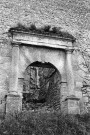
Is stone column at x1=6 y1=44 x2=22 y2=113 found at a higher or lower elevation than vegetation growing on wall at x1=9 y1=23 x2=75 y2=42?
lower

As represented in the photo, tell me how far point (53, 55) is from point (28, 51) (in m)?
0.96

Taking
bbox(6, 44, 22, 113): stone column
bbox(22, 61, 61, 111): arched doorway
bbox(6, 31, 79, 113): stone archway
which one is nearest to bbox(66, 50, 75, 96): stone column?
bbox(6, 31, 79, 113): stone archway

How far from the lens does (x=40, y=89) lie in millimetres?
13312

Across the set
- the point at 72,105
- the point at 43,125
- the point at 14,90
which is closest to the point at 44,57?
the point at 14,90

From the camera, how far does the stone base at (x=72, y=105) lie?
298 inches

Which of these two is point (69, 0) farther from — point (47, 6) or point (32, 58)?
point (32, 58)

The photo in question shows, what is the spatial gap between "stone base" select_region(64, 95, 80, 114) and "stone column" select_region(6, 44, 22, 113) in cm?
166

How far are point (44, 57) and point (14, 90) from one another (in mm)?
1735

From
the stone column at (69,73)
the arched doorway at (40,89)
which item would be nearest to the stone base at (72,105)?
the stone column at (69,73)

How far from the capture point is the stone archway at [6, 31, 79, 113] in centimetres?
757

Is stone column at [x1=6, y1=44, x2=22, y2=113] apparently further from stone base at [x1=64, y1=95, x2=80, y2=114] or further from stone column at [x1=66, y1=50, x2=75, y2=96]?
stone column at [x1=66, y1=50, x2=75, y2=96]

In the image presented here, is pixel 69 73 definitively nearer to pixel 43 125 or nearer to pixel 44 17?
pixel 44 17

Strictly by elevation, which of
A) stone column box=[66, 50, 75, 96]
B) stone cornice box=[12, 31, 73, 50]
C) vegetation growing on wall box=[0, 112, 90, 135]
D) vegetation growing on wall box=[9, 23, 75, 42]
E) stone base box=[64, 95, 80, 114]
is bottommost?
vegetation growing on wall box=[0, 112, 90, 135]

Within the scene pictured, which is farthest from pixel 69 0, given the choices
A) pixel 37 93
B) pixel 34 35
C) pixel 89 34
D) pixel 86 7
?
pixel 37 93
